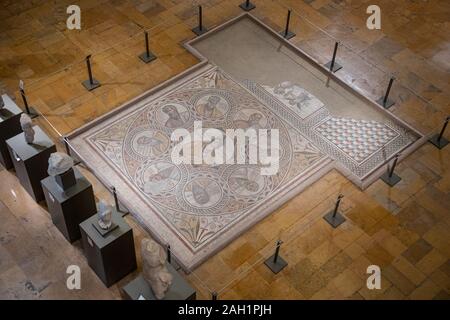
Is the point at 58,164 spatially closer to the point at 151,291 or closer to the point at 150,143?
the point at 151,291

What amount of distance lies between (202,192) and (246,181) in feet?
2.20

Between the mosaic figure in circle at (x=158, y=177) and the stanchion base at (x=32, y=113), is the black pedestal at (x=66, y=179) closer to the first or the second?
the mosaic figure in circle at (x=158, y=177)

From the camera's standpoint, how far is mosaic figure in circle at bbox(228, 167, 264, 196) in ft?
31.3

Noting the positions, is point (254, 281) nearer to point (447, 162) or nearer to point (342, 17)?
point (447, 162)

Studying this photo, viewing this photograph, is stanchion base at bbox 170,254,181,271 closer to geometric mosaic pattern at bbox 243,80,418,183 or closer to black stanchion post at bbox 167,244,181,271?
black stanchion post at bbox 167,244,181,271

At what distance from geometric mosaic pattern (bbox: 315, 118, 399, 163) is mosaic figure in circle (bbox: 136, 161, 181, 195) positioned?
2393mm

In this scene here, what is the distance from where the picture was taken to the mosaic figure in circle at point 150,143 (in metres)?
9.96

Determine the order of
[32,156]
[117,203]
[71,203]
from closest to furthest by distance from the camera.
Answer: [71,203], [32,156], [117,203]

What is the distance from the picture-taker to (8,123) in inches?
362

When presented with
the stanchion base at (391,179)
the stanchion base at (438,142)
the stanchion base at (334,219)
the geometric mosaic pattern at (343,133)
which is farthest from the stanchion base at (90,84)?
the stanchion base at (438,142)

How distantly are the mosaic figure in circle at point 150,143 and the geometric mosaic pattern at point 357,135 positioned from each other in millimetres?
2399

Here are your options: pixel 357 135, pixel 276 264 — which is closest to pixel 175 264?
pixel 276 264

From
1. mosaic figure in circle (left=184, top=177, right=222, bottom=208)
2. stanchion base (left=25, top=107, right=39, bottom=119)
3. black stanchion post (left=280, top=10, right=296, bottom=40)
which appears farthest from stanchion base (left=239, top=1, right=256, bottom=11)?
stanchion base (left=25, top=107, right=39, bottom=119)

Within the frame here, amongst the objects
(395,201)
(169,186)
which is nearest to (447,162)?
(395,201)
